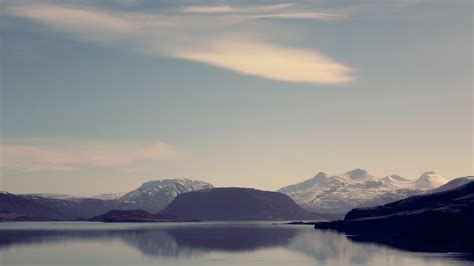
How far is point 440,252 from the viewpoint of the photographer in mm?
177750

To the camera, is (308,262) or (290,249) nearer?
(308,262)

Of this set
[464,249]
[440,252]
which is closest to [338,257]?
[440,252]

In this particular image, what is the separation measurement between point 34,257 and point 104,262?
23682 millimetres

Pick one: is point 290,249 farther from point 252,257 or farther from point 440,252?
point 440,252

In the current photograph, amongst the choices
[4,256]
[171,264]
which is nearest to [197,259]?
[171,264]

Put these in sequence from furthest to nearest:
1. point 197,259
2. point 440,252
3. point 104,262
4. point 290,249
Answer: point 290,249 < point 440,252 < point 197,259 < point 104,262

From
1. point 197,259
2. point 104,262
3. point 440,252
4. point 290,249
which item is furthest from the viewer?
point 290,249

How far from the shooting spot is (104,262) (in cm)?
14938

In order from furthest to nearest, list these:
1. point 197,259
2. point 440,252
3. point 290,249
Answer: point 290,249 → point 440,252 → point 197,259

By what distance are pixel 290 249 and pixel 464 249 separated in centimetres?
5034

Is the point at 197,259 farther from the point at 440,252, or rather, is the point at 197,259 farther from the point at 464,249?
the point at 464,249

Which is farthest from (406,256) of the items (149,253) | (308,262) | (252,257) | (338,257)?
(149,253)

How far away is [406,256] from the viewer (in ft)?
541

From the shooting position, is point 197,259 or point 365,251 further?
point 365,251
